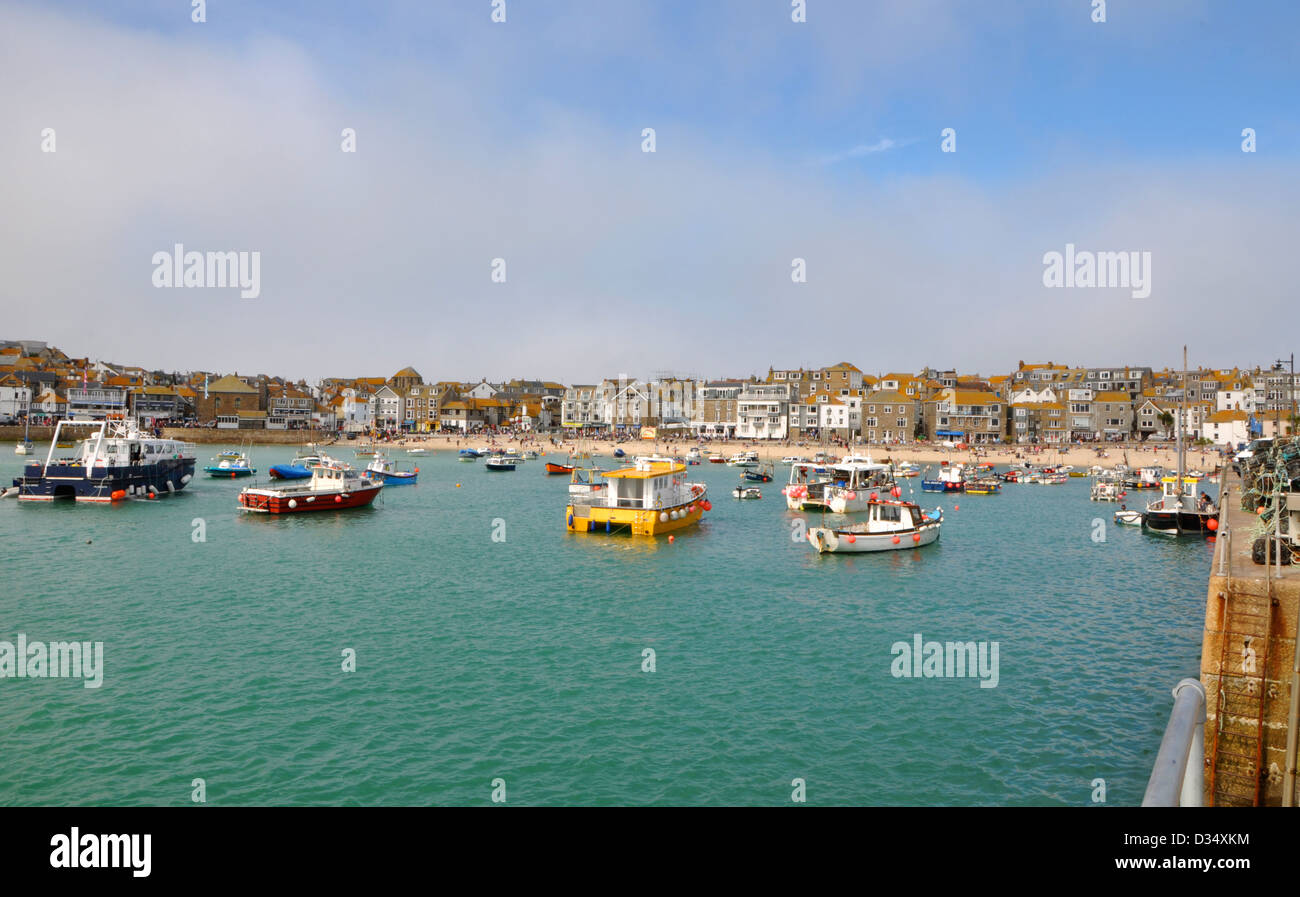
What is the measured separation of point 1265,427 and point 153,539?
139870 millimetres

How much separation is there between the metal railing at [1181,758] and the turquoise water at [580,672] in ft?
34.2

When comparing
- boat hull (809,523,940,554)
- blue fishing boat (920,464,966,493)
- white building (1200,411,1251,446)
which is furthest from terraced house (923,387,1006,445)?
boat hull (809,523,940,554)

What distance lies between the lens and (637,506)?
4675cm

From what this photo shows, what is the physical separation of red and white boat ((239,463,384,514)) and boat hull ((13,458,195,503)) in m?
11.0

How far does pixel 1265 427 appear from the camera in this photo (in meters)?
122

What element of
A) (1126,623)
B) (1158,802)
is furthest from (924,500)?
(1158,802)

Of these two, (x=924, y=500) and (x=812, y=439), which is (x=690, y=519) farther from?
(x=812, y=439)

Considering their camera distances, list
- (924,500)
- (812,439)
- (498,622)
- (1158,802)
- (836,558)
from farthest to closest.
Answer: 1. (812,439)
2. (924,500)
3. (836,558)
4. (498,622)
5. (1158,802)

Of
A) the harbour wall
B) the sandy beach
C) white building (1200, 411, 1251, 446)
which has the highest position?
white building (1200, 411, 1251, 446)

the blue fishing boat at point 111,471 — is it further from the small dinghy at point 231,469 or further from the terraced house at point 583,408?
the terraced house at point 583,408

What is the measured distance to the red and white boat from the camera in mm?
53375

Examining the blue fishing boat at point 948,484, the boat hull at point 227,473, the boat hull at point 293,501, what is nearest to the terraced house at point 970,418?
the blue fishing boat at point 948,484

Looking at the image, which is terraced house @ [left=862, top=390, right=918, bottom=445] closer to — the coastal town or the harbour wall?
the coastal town

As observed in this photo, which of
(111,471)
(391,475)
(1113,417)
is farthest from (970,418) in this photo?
(111,471)
